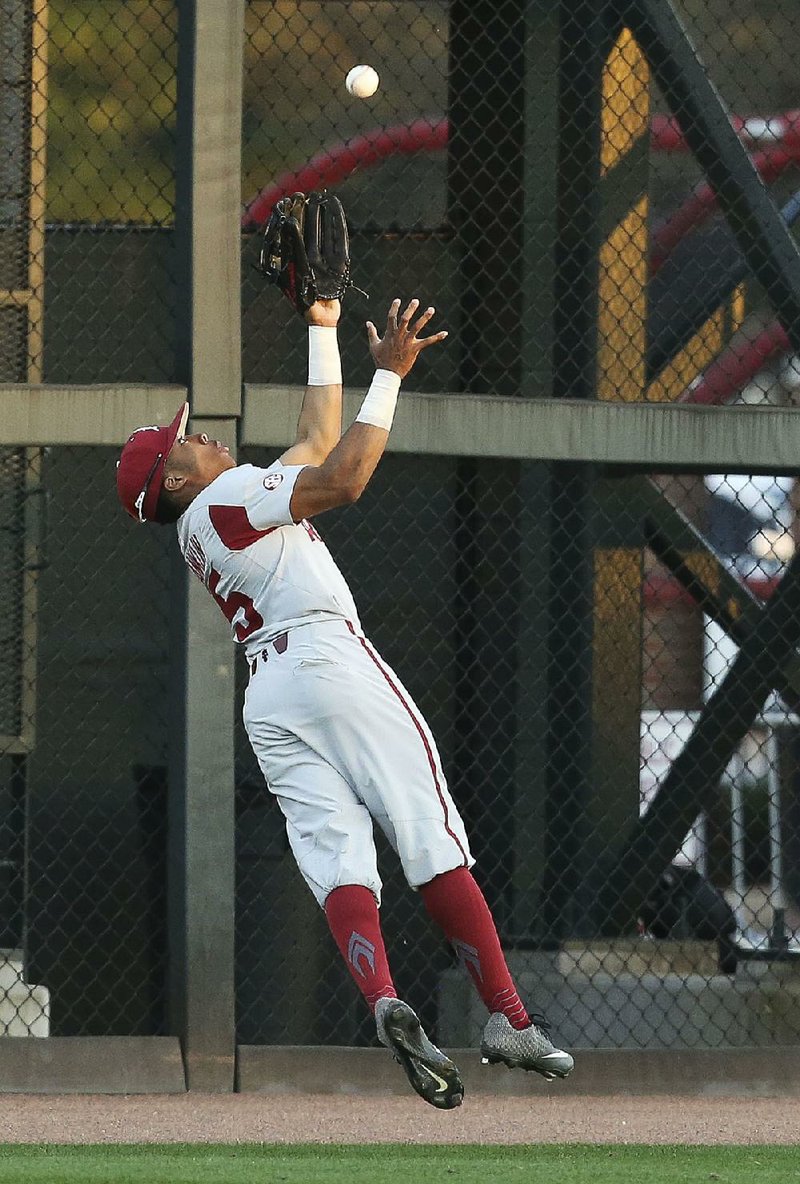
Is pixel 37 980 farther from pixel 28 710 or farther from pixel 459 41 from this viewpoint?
pixel 459 41

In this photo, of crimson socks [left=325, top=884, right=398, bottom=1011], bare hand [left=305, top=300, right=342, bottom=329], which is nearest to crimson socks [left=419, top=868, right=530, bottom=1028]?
crimson socks [left=325, top=884, right=398, bottom=1011]

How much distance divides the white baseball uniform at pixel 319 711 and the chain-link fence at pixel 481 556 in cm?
223

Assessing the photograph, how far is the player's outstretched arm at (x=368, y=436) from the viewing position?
433 cm

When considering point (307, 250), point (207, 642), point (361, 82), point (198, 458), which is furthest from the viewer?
point (361, 82)

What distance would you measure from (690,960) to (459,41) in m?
4.34

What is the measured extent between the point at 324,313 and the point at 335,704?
1.09 m

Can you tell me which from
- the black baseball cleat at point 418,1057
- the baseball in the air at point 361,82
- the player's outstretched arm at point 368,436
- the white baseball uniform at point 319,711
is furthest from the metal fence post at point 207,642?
the black baseball cleat at point 418,1057

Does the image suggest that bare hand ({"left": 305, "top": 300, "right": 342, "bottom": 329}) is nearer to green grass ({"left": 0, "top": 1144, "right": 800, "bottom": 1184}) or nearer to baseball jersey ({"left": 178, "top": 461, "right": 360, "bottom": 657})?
baseball jersey ({"left": 178, "top": 461, "right": 360, "bottom": 657})

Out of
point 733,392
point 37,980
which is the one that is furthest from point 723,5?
point 37,980

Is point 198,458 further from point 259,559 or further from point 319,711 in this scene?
point 319,711

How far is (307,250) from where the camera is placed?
4699 millimetres

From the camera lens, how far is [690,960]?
7.77m

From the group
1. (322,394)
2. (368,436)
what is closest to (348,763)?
(368,436)

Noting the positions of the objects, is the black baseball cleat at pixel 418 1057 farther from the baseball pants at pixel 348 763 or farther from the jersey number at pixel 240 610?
the jersey number at pixel 240 610
